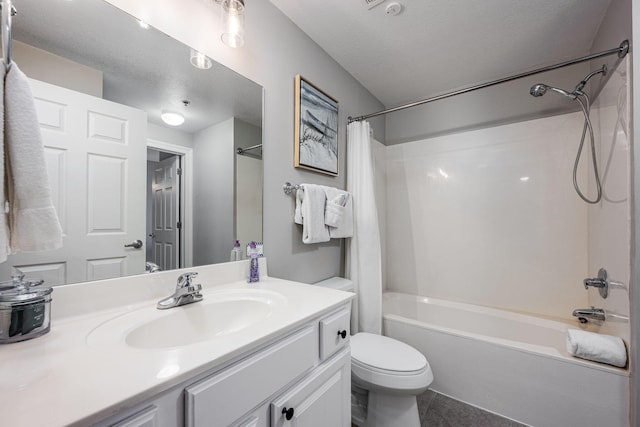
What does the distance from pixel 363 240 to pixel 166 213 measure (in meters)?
1.32

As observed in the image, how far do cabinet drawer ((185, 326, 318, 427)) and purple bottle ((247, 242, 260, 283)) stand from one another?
0.49m

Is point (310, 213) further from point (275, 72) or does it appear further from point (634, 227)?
point (634, 227)

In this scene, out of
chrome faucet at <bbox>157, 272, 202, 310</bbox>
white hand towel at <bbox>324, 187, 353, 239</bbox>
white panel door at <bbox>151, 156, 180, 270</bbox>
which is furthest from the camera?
white hand towel at <bbox>324, 187, 353, 239</bbox>

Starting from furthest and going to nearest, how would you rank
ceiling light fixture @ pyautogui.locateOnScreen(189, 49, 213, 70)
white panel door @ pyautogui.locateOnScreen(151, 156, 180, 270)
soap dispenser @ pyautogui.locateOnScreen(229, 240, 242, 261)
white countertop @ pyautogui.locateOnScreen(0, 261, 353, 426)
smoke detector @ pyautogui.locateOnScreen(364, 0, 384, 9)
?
1. smoke detector @ pyautogui.locateOnScreen(364, 0, 384, 9)
2. soap dispenser @ pyautogui.locateOnScreen(229, 240, 242, 261)
3. ceiling light fixture @ pyautogui.locateOnScreen(189, 49, 213, 70)
4. white panel door @ pyautogui.locateOnScreen(151, 156, 180, 270)
5. white countertop @ pyautogui.locateOnScreen(0, 261, 353, 426)

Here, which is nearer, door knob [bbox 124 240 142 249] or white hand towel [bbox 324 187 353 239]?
door knob [bbox 124 240 142 249]

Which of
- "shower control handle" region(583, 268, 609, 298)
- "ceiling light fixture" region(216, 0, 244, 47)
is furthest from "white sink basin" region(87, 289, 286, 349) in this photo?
"shower control handle" region(583, 268, 609, 298)

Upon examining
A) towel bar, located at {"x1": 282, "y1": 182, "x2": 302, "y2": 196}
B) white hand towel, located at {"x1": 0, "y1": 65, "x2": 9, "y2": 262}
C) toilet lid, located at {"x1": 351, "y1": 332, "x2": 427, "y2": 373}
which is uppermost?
towel bar, located at {"x1": 282, "y1": 182, "x2": 302, "y2": 196}

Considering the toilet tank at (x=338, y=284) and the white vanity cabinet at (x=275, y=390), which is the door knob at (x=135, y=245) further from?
the toilet tank at (x=338, y=284)

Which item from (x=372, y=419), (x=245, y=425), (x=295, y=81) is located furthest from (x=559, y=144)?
(x=245, y=425)

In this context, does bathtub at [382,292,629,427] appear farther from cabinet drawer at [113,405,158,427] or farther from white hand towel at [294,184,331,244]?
cabinet drawer at [113,405,158,427]

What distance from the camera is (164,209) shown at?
101 cm

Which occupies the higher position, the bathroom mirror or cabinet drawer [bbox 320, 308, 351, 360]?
the bathroom mirror

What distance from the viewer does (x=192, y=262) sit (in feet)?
3.52

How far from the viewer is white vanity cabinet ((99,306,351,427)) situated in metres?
0.50
